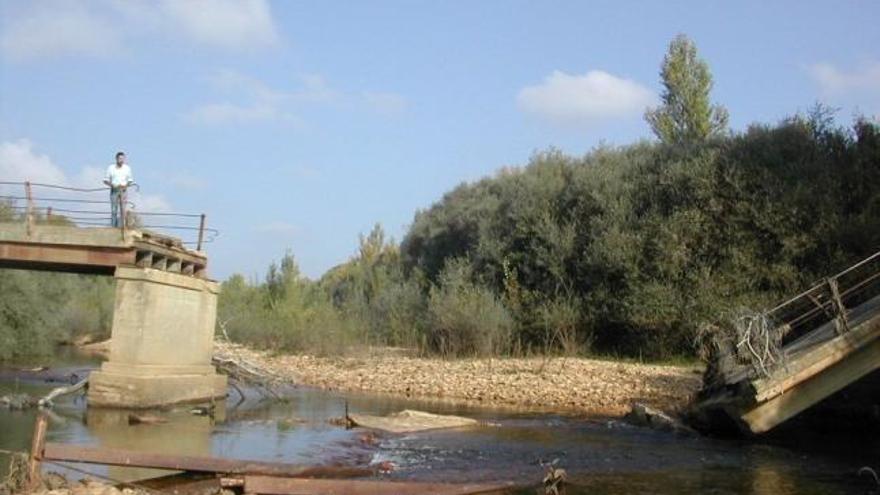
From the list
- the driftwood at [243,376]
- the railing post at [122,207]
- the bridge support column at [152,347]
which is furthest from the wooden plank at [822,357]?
the railing post at [122,207]

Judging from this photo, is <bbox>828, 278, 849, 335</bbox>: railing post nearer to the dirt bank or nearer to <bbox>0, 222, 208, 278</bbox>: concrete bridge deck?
the dirt bank

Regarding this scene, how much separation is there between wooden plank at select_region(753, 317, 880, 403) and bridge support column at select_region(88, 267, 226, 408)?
1572cm

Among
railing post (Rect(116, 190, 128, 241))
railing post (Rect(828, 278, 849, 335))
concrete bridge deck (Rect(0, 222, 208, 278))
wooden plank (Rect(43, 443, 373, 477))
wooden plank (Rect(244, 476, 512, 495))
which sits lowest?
wooden plank (Rect(244, 476, 512, 495))

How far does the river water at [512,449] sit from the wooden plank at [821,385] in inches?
38.5

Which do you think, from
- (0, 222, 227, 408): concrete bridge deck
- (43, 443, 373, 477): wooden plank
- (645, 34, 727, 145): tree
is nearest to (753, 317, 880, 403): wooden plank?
(43, 443, 373, 477): wooden plank

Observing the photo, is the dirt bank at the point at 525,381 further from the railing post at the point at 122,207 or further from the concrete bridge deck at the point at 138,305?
the railing post at the point at 122,207

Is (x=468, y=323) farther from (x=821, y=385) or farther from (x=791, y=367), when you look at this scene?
(x=791, y=367)

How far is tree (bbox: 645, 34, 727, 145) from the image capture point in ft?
161

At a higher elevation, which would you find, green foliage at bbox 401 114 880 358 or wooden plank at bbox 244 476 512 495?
green foliage at bbox 401 114 880 358

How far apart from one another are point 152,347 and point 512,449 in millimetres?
11176

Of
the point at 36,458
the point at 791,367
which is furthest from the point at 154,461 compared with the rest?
the point at 791,367

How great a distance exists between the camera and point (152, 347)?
2497cm

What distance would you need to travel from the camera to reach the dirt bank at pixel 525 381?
27.7 metres

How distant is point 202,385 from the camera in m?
26.9
